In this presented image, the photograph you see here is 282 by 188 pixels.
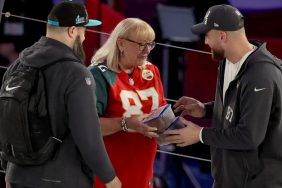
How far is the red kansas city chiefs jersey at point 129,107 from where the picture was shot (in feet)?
7.27

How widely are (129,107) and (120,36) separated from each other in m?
0.26

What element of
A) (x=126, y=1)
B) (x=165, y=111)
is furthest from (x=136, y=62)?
(x=126, y=1)

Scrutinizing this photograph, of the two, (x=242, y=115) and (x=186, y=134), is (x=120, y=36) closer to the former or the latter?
(x=186, y=134)

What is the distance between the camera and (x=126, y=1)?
189 inches

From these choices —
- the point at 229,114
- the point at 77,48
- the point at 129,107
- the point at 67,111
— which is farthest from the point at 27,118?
the point at 229,114

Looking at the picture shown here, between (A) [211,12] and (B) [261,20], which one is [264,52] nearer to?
(A) [211,12]

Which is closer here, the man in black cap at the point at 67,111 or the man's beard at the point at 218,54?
the man in black cap at the point at 67,111

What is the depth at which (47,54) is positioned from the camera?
188 cm

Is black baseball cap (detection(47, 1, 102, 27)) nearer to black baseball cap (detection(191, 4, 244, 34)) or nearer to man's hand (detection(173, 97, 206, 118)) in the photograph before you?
black baseball cap (detection(191, 4, 244, 34))

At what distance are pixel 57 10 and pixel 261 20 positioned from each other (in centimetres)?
319

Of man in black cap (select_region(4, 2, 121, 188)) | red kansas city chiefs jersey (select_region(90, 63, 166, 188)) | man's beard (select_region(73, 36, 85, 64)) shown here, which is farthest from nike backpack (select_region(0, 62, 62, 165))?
red kansas city chiefs jersey (select_region(90, 63, 166, 188))

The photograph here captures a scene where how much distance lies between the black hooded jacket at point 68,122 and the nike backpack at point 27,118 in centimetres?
2

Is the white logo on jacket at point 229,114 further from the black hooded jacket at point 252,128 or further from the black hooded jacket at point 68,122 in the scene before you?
the black hooded jacket at point 68,122

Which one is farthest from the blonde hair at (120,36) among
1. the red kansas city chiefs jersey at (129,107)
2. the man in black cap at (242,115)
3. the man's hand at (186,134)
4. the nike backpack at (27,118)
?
the nike backpack at (27,118)
